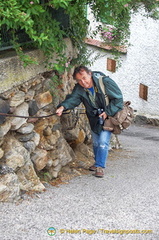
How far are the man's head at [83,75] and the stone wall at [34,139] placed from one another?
43 centimetres

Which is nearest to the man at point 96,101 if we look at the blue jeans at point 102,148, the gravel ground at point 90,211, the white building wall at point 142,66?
the blue jeans at point 102,148

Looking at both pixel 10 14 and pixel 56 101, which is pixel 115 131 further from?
pixel 10 14

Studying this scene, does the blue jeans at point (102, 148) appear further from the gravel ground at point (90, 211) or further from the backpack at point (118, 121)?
the gravel ground at point (90, 211)

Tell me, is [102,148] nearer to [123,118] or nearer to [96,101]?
[123,118]

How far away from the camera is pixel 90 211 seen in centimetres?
440

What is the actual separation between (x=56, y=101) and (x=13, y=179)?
5.77ft

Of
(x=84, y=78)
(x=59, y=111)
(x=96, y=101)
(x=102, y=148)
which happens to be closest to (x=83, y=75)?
(x=84, y=78)

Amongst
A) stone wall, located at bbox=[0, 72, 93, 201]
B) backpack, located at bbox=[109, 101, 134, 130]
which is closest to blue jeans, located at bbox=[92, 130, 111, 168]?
backpack, located at bbox=[109, 101, 134, 130]

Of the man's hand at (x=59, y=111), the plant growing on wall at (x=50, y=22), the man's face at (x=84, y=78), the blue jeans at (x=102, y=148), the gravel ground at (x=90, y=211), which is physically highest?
the plant growing on wall at (x=50, y=22)

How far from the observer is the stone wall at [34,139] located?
4.59 metres

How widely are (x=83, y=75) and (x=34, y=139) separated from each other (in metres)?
1.03

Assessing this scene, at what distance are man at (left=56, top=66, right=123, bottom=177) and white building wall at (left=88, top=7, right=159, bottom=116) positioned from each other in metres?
9.81

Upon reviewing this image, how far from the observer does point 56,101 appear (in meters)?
5.95

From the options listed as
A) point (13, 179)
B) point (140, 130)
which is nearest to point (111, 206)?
point (13, 179)
